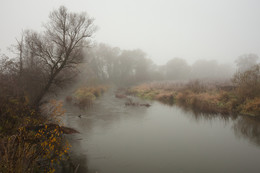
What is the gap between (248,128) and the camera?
9.53 meters

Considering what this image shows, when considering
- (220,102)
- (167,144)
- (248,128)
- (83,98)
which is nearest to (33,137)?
(167,144)

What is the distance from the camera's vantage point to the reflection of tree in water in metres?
8.39

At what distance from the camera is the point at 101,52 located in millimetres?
51844

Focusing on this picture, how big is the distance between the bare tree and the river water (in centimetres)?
374

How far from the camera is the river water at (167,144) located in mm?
5793

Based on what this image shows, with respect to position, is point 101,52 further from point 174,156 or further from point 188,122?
point 174,156

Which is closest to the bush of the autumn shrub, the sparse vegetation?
the sparse vegetation

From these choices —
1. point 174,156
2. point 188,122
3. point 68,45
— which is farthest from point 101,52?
point 174,156

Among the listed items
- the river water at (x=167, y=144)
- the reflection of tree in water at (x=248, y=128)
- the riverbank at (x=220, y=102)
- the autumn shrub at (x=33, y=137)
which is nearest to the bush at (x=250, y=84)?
the riverbank at (x=220, y=102)

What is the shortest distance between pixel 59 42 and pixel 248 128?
47.7 ft

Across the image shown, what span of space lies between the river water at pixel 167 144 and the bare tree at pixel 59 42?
12.3 feet

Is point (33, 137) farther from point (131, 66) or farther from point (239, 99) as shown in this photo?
point (131, 66)

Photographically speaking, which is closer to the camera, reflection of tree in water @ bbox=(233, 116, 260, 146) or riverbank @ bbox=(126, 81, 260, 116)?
reflection of tree in water @ bbox=(233, 116, 260, 146)

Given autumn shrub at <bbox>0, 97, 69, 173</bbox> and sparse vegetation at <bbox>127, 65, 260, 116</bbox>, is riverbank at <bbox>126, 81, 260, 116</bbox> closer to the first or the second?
sparse vegetation at <bbox>127, 65, 260, 116</bbox>
